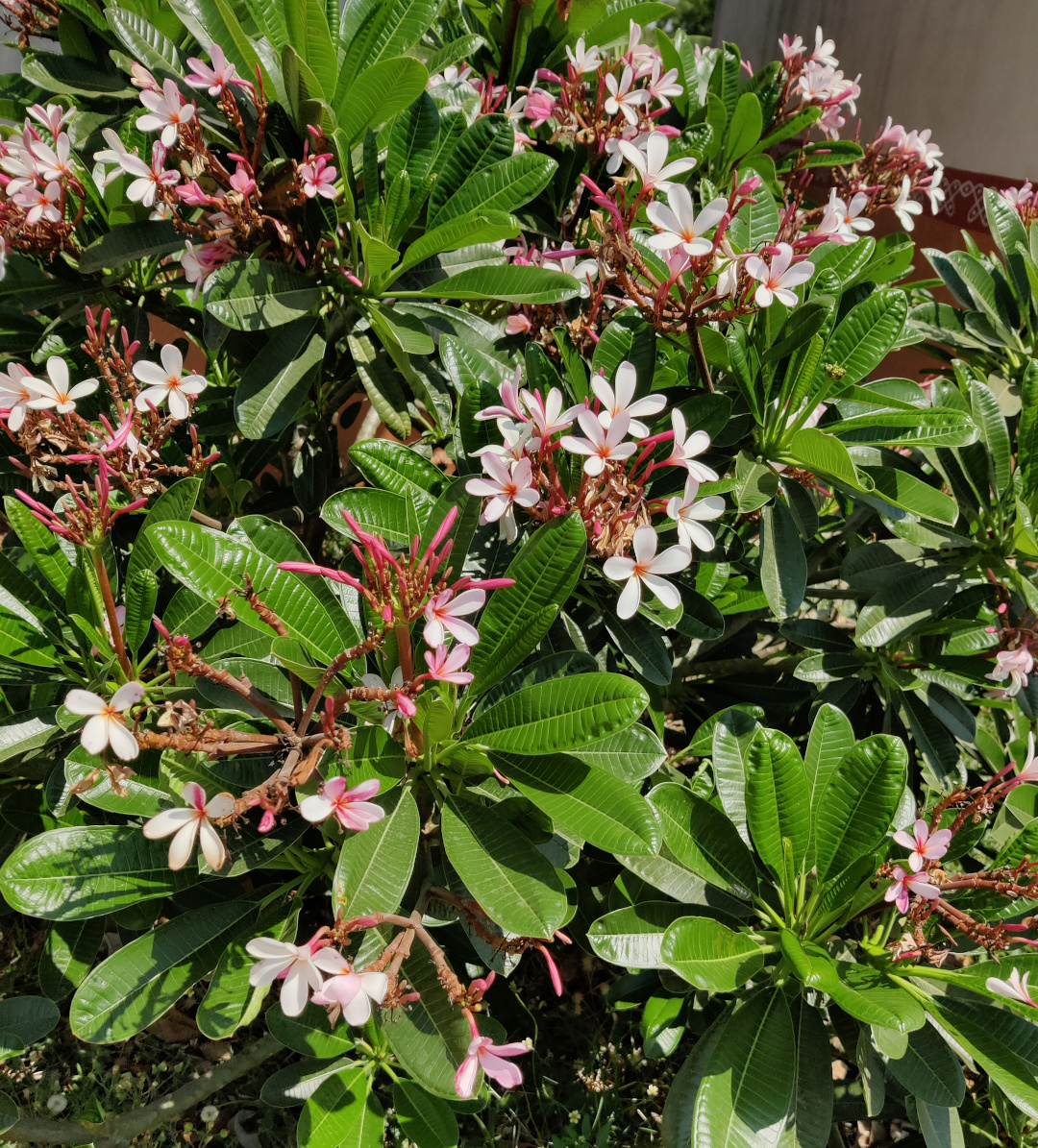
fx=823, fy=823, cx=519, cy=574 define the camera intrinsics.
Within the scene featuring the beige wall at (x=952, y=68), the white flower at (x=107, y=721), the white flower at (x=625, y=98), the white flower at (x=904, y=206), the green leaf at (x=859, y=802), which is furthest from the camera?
the beige wall at (x=952, y=68)

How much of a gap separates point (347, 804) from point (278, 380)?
795 millimetres

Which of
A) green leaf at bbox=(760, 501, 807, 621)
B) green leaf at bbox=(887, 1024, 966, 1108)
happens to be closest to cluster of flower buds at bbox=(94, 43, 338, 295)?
green leaf at bbox=(760, 501, 807, 621)

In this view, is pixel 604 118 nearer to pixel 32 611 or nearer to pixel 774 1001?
pixel 32 611

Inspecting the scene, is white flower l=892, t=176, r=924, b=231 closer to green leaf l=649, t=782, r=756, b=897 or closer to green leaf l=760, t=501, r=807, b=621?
green leaf l=760, t=501, r=807, b=621

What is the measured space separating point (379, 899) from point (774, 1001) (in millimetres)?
689

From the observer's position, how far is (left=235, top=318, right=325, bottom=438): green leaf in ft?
4.36

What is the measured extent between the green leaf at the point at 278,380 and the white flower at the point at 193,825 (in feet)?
2.22

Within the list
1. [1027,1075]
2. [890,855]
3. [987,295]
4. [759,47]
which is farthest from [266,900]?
[759,47]

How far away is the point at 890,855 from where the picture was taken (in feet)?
4.37

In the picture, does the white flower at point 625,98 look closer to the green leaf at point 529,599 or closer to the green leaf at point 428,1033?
the green leaf at point 529,599

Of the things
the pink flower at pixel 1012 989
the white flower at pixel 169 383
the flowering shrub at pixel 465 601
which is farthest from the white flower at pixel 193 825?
the pink flower at pixel 1012 989

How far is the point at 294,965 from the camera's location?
0.82 meters

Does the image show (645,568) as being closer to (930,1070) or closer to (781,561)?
(781,561)

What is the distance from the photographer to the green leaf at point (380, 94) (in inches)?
49.6
